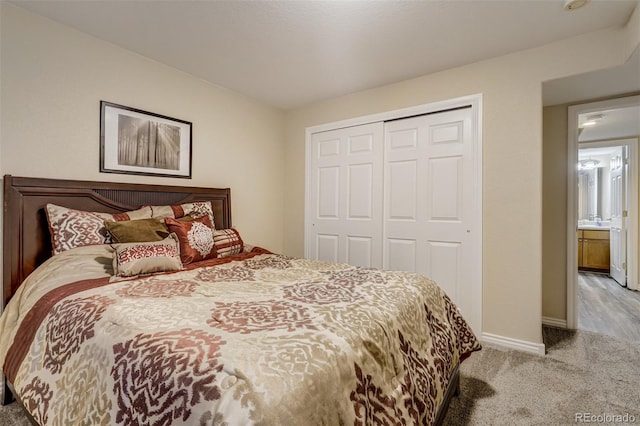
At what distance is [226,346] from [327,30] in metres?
2.21

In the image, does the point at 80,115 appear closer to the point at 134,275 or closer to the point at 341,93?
the point at 134,275

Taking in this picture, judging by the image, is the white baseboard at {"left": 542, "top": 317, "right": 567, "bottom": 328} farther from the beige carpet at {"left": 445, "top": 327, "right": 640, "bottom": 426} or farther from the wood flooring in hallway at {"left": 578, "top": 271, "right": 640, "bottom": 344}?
the beige carpet at {"left": 445, "top": 327, "right": 640, "bottom": 426}

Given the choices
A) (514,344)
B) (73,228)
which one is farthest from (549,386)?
(73,228)

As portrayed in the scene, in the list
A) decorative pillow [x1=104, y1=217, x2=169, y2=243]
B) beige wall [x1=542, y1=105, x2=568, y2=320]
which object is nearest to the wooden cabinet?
beige wall [x1=542, y1=105, x2=568, y2=320]

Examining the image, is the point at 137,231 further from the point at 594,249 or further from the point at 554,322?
the point at 594,249

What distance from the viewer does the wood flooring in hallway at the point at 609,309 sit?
9.51ft

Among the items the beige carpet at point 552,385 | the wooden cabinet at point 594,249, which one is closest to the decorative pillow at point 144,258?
the beige carpet at point 552,385

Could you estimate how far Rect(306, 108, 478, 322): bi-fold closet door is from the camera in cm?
281

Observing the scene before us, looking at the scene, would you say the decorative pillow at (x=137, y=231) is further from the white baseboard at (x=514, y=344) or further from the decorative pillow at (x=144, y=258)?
the white baseboard at (x=514, y=344)

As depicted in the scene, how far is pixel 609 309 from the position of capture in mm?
3467

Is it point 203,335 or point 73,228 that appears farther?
point 73,228

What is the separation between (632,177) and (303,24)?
4.98m

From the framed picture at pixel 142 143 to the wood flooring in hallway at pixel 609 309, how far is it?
13.9 ft

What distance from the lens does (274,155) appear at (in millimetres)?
3924
